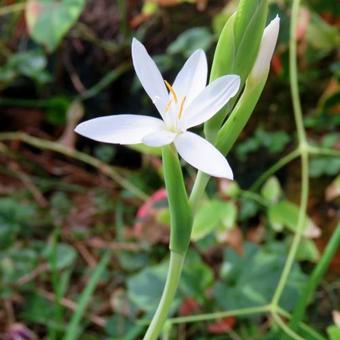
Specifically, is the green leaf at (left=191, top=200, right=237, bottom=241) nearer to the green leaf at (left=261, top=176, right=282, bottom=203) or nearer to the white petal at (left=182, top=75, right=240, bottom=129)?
the green leaf at (left=261, top=176, right=282, bottom=203)

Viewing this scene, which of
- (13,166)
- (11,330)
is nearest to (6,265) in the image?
(11,330)

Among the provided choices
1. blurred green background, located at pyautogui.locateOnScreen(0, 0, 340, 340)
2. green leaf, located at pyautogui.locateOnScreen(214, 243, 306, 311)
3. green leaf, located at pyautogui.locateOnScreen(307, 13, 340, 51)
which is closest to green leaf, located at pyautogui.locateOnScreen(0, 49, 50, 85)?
blurred green background, located at pyautogui.locateOnScreen(0, 0, 340, 340)

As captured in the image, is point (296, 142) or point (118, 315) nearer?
point (118, 315)

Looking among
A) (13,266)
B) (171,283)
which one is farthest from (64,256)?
(171,283)

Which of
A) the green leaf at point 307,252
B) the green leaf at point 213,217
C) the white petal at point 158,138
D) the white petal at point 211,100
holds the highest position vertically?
the white petal at point 211,100

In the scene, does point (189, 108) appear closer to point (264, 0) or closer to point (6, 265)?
point (264, 0)

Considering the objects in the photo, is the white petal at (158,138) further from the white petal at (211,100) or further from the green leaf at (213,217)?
the green leaf at (213,217)

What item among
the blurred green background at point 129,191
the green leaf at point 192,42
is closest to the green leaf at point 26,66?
the blurred green background at point 129,191

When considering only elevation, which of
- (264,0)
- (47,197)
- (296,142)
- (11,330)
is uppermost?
(264,0)

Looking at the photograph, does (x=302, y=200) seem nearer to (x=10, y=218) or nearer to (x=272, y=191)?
(x=272, y=191)
